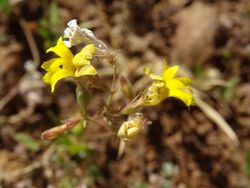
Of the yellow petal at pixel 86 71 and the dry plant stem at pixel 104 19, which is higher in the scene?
the yellow petal at pixel 86 71

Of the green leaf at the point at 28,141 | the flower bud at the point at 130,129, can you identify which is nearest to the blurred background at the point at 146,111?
the green leaf at the point at 28,141

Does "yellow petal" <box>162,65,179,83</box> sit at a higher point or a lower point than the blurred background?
higher

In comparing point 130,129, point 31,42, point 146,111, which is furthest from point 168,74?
point 31,42

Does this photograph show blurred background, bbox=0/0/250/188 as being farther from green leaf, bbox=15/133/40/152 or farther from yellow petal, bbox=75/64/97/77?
yellow petal, bbox=75/64/97/77

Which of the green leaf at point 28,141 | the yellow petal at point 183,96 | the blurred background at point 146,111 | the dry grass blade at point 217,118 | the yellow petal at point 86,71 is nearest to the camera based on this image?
the yellow petal at point 86,71

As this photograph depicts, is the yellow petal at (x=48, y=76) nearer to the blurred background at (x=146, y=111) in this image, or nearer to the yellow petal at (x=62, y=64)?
the yellow petal at (x=62, y=64)

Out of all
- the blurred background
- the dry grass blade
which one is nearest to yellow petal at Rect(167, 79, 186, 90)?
the blurred background
